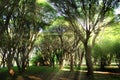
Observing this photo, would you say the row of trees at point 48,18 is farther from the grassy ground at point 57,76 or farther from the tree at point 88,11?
the grassy ground at point 57,76

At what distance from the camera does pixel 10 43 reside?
93.6 ft

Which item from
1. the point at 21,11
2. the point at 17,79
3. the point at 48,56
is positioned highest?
the point at 21,11

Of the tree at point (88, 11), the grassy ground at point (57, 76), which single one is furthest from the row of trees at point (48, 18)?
the grassy ground at point (57, 76)

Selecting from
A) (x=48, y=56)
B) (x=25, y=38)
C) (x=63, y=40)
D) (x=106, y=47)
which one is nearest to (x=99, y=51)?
(x=106, y=47)

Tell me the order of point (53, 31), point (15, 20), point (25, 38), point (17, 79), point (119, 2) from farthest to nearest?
point (53, 31) < point (25, 38) < point (15, 20) < point (119, 2) < point (17, 79)

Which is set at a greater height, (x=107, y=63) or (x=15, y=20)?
(x=15, y=20)

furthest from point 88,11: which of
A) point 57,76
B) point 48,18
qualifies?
point 57,76

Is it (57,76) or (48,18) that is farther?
(48,18)

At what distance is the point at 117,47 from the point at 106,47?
2248 mm

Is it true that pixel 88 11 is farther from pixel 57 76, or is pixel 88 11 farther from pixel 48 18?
pixel 57 76

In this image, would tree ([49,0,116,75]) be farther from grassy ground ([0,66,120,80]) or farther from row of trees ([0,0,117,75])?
grassy ground ([0,66,120,80])

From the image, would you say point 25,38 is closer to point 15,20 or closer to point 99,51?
point 15,20

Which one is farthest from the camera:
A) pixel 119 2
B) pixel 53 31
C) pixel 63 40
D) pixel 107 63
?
pixel 107 63

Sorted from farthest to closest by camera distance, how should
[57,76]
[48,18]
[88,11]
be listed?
[48,18] → [57,76] → [88,11]
